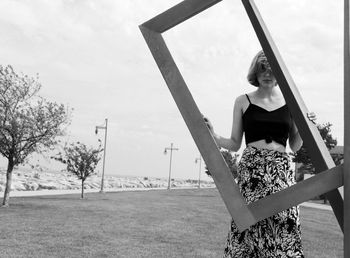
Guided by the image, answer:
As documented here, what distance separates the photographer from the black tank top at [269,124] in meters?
2.84

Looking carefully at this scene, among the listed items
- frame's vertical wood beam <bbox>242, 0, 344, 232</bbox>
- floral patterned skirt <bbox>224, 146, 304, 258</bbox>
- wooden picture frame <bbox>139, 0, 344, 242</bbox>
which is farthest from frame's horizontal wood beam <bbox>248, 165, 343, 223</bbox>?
floral patterned skirt <bbox>224, 146, 304, 258</bbox>

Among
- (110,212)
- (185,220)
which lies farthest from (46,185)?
(185,220)

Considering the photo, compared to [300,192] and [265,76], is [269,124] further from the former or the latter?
[300,192]

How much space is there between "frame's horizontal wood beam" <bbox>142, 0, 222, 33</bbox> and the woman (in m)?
0.53

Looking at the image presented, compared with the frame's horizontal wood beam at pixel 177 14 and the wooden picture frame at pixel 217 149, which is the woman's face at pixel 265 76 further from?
the frame's horizontal wood beam at pixel 177 14

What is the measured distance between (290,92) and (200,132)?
583mm

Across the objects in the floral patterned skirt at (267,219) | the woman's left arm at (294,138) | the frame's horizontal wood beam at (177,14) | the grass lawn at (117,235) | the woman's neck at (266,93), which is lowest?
the grass lawn at (117,235)

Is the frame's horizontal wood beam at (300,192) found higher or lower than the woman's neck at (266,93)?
lower

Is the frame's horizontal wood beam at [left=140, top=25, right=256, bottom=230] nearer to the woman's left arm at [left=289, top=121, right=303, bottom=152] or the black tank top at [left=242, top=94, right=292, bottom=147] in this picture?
the black tank top at [left=242, top=94, right=292, bottom=147]

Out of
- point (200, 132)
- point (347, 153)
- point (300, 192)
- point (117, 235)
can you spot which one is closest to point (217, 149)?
point (200, 132)

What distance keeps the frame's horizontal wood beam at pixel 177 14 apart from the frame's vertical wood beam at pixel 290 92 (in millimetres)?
269

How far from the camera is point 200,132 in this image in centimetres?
250

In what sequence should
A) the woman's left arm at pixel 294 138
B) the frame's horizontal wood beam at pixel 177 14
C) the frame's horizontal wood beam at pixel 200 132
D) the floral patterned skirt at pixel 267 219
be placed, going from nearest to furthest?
1. the frame's horizontal wood beam at pixel 200 132
2. the frame's horizontal wood beam at pixel 177 14
3. the floral patterned skirt at pixel 267 219
4. the woman's left arm at pixel 294 138

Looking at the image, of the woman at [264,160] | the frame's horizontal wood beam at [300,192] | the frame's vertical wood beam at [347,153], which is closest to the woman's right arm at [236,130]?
the woman at [264,160]
